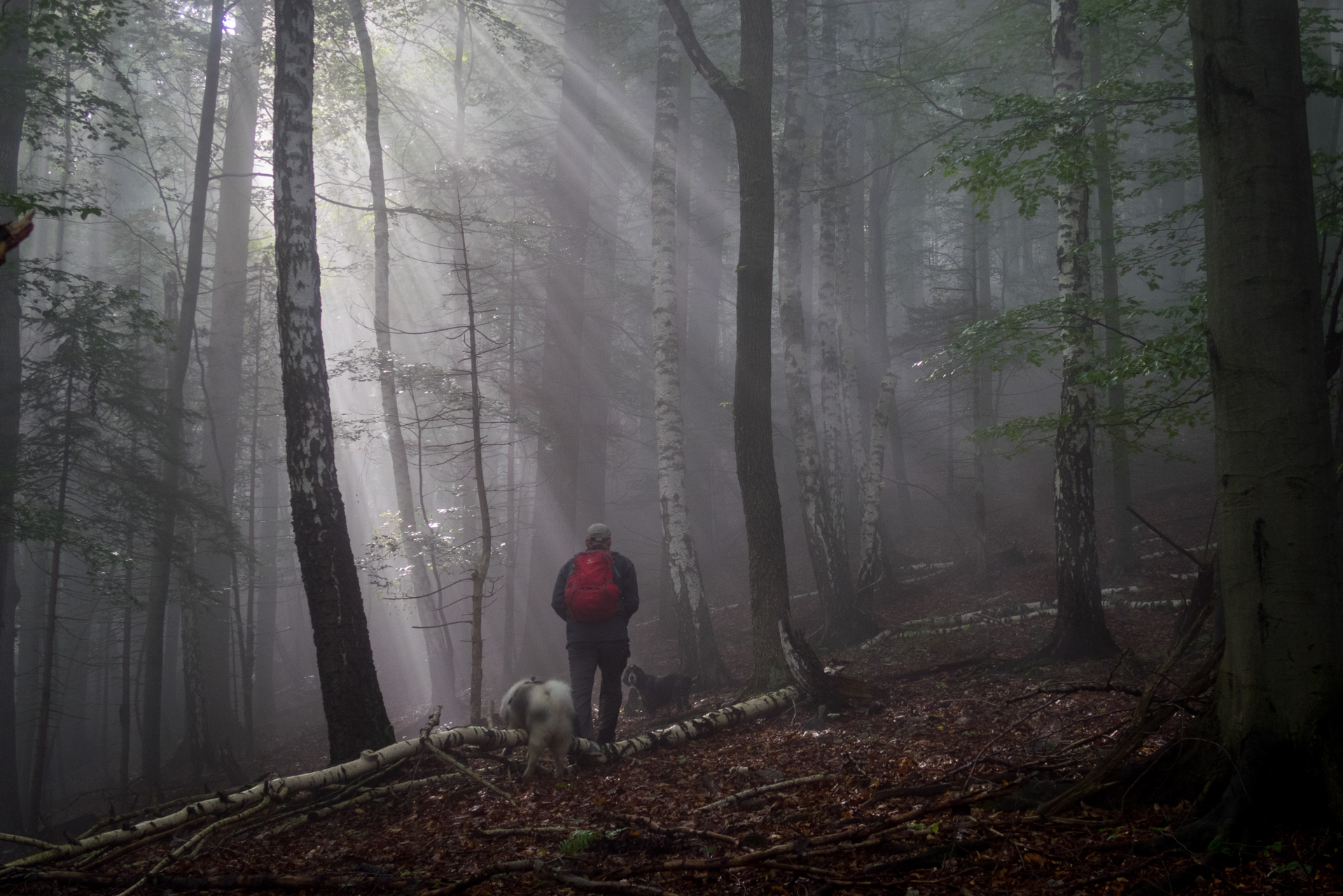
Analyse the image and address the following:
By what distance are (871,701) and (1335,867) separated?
488cm

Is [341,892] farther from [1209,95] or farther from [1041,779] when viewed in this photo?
[1209,95]

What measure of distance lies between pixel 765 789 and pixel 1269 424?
11.6 ft

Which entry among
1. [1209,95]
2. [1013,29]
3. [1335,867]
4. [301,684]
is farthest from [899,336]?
[301,684]

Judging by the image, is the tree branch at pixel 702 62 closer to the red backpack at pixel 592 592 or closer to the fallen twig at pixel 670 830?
the red backpack at pixel 592 592

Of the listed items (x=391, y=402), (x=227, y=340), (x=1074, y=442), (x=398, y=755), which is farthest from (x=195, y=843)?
(x=227, y=340)

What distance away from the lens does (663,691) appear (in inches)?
383

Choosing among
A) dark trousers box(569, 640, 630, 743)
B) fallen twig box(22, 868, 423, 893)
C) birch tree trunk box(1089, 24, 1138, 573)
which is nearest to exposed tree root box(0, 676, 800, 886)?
fallen twig box(22, 868, 423, 893)

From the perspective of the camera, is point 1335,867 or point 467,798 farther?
point 467,798

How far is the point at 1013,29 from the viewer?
47.6ft

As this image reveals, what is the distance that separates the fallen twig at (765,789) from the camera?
16.1ft

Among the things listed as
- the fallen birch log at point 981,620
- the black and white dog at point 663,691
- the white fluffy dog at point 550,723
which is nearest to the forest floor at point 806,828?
the white fluffy dog at point 550,723

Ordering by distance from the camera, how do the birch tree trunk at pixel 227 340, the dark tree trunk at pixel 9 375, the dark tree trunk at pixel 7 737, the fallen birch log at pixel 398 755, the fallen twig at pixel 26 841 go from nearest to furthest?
the fallen twig at pixel 26 841, the fallen birch log at pixel 398 755, the dark tree trunk at pixel 9 375, the dark tree trunk at pixel 7 737, the birch tree trunk at pixel 227 340

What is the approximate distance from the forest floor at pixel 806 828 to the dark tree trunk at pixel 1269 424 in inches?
13.7

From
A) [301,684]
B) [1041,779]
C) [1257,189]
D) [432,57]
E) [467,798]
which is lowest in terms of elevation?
[301,684]
